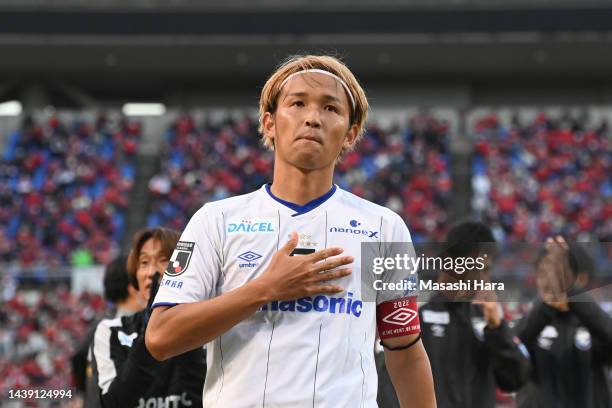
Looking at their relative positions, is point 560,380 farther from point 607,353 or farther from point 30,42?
point 30,42

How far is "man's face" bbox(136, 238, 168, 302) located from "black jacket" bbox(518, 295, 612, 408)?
1950mm

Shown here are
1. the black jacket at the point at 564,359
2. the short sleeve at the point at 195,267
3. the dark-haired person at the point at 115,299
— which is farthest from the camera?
the dark-haired person at the point at 115,299

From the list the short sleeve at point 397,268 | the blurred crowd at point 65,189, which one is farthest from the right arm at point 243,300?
the blurred crowd at point 65,189

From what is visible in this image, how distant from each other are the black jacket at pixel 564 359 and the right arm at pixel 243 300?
8.41 feet

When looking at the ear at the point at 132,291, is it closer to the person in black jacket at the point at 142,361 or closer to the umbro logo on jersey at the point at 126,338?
the person in black jacket at the point at 142,361

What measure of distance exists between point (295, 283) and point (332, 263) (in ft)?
0.38

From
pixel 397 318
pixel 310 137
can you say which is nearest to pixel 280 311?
pixel 397 318

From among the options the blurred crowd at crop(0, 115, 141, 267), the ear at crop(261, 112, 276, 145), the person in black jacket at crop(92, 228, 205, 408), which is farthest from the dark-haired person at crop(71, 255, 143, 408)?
the blurred crowd at crop(0, 115, 141, 267)

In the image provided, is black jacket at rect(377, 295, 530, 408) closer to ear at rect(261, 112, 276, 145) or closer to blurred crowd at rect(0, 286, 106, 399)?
ear at rect(261, 112, 276, 145)

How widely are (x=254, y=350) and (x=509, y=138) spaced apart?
2570cm

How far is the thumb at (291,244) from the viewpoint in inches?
103

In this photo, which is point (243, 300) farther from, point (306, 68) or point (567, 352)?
point (567, 352)

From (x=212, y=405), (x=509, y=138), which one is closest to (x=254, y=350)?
(x=212, y=405)

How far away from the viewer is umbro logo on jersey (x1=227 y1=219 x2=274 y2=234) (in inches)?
109
